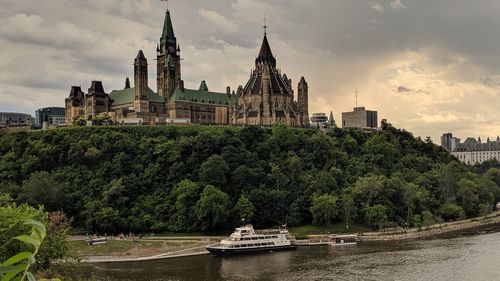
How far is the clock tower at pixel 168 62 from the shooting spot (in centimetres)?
15950

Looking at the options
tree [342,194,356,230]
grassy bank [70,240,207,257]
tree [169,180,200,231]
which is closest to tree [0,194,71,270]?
grassy bank [70,240,207,257]

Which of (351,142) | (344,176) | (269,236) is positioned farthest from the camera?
(351,142)

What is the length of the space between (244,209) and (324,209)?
15342 mm

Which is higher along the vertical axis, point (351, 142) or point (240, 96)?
point (240, 96)

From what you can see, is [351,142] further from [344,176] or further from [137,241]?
[137,241]

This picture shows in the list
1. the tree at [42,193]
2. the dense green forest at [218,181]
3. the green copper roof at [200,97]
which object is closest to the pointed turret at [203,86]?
the green copper roof at [200,97]

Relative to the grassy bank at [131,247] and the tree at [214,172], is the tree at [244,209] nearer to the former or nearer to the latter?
the tree at [214,172]

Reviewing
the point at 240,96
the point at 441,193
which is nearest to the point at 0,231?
the point at 441,193

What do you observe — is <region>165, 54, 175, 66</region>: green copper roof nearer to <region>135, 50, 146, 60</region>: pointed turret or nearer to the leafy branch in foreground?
<region>135, 50, 146, 60</region>: pointed turret

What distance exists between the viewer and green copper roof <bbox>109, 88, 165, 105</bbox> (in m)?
154

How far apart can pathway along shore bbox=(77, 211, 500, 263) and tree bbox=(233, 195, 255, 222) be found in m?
10.6

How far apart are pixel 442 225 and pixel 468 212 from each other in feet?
56.4

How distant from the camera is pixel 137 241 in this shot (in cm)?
8706

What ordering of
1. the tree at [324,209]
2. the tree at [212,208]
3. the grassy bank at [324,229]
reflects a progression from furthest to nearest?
the tree at [324,209] → the grassy bank at [324,229] → the tree at [212,208]
